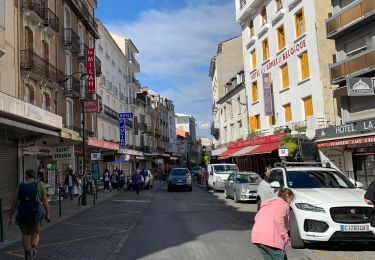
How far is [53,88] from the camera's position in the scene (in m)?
29.0

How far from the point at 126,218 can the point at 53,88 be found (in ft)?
49.9

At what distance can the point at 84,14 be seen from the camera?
3847 centimetres

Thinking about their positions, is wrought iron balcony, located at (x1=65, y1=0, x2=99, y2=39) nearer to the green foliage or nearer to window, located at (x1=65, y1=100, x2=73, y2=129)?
window, located at (x1=65, y1=100, x2=73, y2=129)

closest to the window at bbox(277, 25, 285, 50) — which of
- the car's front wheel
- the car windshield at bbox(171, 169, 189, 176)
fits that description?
the car windshield at bbox(171, 169, 189, 176)

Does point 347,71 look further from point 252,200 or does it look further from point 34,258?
point 34,258

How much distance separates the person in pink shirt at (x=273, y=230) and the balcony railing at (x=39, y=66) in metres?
20.7

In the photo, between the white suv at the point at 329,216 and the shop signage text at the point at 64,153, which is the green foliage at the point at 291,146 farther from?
the white suv at the point at 329,216

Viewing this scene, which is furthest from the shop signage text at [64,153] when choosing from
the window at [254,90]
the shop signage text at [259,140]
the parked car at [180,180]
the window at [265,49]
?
the window at [254,90]

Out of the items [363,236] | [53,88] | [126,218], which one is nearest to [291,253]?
[363,236]

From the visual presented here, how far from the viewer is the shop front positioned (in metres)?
19.7

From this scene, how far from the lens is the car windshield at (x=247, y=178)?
23050 millimetres

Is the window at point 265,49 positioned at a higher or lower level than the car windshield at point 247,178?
higher

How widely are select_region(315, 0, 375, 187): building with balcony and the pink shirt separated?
14790 millimetres

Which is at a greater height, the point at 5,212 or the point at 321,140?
the point at 321,140
